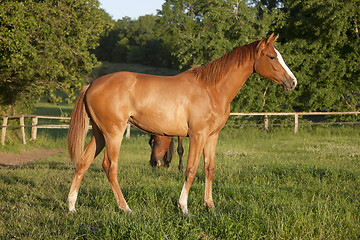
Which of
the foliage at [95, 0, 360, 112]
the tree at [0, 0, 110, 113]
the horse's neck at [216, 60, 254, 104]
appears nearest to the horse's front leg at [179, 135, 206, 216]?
the horse's neck at [216, 60, 254, 104]

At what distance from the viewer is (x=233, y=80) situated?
4.69 m

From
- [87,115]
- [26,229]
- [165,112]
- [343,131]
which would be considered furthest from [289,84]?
[343,131]

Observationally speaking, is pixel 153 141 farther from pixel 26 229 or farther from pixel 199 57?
pixel 199 57

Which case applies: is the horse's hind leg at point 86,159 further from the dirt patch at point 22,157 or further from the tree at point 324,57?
the tree at point 324,57

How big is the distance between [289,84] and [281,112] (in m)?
13.5

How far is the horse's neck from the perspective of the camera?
4667 mm

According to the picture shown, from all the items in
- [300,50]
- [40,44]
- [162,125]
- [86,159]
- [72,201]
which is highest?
[300,50]

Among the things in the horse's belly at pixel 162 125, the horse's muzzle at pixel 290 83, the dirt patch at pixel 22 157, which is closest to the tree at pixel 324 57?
the dirt patch at pixel 22 157

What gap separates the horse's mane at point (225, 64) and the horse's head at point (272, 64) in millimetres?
126

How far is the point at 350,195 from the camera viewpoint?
5.13 m

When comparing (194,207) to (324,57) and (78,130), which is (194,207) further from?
(324,57)

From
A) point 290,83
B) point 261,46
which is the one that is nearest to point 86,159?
point 261,46

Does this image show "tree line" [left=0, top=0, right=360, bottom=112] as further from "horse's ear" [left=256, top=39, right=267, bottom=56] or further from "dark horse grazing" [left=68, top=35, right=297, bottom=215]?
"horse's ear" [left=256, top=39, right=267, bottom=56]

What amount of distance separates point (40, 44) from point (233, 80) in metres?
9.76
